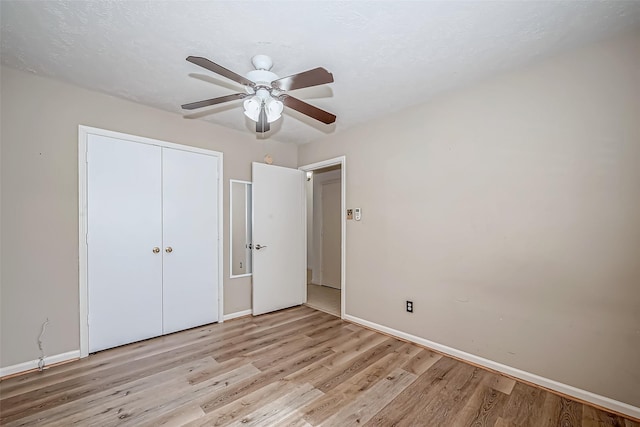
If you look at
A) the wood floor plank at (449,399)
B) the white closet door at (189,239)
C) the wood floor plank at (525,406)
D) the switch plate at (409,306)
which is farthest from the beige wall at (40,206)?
the wood floor plank at (525,406)

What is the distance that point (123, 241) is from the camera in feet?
9.25

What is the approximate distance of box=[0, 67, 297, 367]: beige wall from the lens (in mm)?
2268

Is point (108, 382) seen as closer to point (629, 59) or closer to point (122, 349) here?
point (122, 349)

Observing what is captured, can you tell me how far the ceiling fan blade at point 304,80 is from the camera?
164 cm

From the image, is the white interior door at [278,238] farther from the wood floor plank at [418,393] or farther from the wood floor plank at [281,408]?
the wood floor plank at [418,393]

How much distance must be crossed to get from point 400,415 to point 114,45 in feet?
10.5

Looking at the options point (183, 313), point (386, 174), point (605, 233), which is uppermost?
point (386, 174)

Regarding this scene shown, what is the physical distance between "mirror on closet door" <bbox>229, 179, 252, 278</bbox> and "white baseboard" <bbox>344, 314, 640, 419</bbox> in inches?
79.2

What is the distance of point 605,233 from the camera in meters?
1.90

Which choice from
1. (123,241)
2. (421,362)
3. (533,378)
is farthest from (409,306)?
(123,241)

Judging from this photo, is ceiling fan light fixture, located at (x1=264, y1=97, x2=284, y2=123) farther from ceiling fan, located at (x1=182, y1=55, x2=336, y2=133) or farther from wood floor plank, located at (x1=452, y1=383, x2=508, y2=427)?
wood floor plank, located at (x1=452, y1=383, x2=508, y2=427)

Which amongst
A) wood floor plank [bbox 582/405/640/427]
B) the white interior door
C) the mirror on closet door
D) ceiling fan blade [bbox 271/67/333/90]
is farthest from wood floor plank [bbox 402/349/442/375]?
ceiling fan blade [bbox 271/67/333/90]

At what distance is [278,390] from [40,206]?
8.33ft

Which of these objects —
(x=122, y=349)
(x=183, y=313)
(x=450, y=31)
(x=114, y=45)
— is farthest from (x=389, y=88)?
(x=122, y=349)
